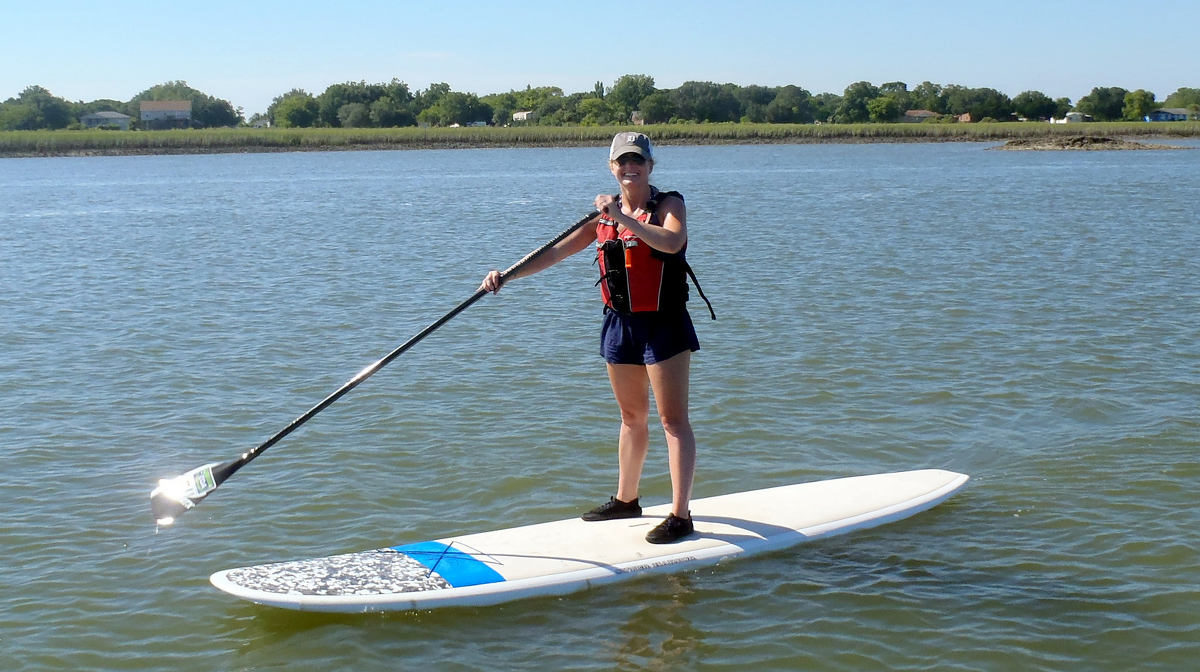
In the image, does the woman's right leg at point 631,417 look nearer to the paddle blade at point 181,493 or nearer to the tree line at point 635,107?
the paddle blade at point 181,493

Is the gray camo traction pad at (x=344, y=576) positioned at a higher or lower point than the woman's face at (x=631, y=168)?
lower

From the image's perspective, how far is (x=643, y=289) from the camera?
5.02 meters

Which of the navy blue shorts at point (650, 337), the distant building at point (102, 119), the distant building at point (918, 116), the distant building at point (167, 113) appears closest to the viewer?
the navy blue shorts at point (650, 337)

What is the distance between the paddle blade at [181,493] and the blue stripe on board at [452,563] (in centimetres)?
98

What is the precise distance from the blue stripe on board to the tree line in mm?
103572

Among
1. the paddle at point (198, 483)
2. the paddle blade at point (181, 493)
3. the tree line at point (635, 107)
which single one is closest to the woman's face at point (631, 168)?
the paddle at point (198, 483)

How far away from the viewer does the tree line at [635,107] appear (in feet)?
381

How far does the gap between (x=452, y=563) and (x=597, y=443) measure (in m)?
2.56

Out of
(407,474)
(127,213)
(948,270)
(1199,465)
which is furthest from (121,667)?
(127,213)

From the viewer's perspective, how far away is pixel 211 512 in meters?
6.52

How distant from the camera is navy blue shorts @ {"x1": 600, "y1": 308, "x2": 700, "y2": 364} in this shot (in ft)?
16.5

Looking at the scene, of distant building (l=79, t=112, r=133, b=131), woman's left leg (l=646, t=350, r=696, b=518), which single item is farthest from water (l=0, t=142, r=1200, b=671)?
distant building (l=79, t=112, r=133, b=131)

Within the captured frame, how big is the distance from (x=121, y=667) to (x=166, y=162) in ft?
219

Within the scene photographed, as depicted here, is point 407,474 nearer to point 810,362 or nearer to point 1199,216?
point 810,362
